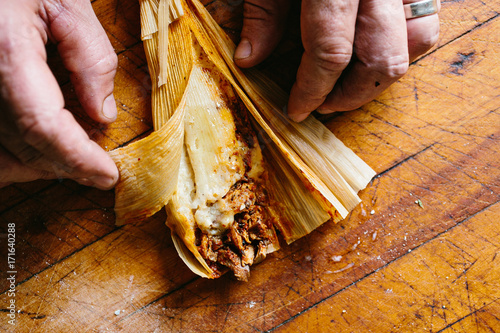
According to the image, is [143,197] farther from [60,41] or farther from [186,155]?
[60,41]

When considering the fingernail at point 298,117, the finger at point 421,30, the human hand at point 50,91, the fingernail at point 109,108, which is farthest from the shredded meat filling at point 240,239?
the finger at point 421,30

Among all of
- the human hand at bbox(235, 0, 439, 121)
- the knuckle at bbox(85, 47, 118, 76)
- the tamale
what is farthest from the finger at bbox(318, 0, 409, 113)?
the knuckle at bbox(85, 47, 118, 76)

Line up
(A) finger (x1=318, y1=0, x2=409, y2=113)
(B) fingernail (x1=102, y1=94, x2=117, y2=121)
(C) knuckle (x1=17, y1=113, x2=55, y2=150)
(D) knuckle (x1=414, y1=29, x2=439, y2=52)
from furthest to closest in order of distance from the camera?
(B) fingernail (x1=102, y1=94, x2=117, y2=121)
(D) knuckle (x1=414, y1=29, x2=439, y2=52)
(A) finger (x1=318, y1=0, x2=409, y2=113)
(C) knuckle (x1=17, y1=113, x2=55, y2=150)

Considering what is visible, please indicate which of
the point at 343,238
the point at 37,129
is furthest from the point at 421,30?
the point at 37,129

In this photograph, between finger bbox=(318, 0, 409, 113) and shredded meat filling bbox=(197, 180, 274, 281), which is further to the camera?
shredded meat filling bbox=(197, 180, 274, 281)

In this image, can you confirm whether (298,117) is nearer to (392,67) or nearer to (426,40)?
(392,67)

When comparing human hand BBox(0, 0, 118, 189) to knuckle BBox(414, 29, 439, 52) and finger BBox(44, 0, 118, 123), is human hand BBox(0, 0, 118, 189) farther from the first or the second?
knuckle BBox(414, 29, 439, 52)

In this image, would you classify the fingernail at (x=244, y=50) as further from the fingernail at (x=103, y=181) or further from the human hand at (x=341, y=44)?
the fingernail at (x=103, y=181)

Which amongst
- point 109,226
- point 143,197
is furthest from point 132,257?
point 143,197
